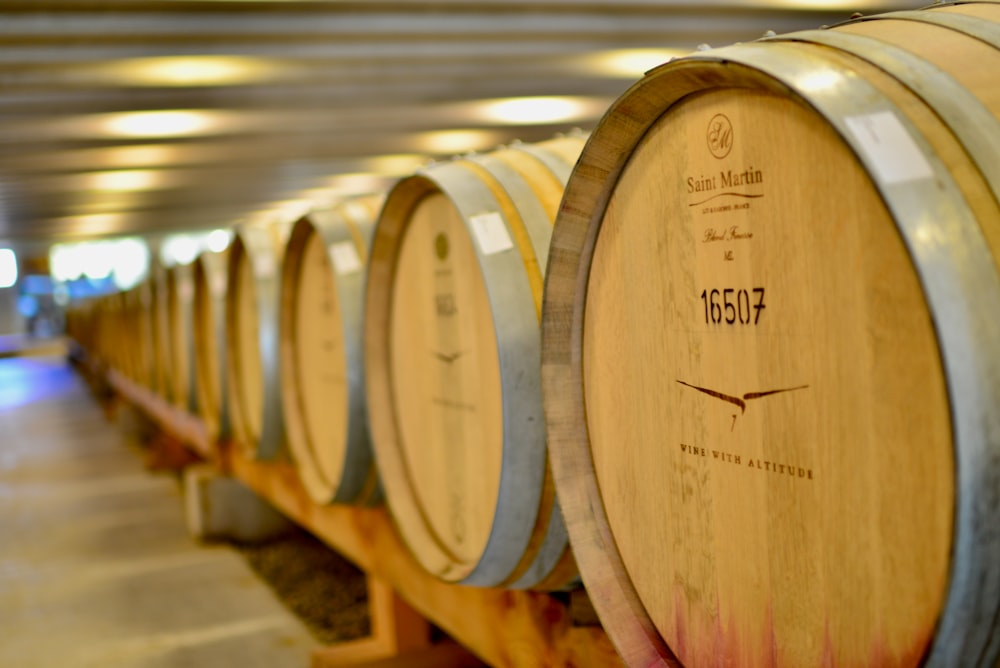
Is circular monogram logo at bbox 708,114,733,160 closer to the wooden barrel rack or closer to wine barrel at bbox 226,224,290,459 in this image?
the wooden barrel rack

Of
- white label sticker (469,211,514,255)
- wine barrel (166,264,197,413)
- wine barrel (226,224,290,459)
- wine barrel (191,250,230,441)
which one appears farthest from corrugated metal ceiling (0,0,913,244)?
white label sticker (469,211,514,255)

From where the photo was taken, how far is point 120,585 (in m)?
4.08

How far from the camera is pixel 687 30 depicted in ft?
26.3

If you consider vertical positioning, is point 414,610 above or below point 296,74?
below

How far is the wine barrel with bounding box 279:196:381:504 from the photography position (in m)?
2.40

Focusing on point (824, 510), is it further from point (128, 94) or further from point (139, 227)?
point (139, 227)

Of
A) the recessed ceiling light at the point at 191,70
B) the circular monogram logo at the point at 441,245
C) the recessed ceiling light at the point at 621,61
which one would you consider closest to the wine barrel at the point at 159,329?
the recessed ceiling light at the point at 191,70

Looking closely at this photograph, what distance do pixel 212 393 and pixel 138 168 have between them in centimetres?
883

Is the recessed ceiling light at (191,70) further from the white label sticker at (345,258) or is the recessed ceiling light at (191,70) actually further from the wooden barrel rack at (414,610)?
the white label sticker at (345,258)

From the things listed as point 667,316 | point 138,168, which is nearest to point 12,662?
point 667,316

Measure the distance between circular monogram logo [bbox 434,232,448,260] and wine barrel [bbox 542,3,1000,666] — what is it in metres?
0.57

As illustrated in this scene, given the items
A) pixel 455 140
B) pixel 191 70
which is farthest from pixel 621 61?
pixel 455 140

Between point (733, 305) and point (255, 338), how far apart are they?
9.01 feet

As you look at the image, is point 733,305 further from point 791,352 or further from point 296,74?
point 296,74
